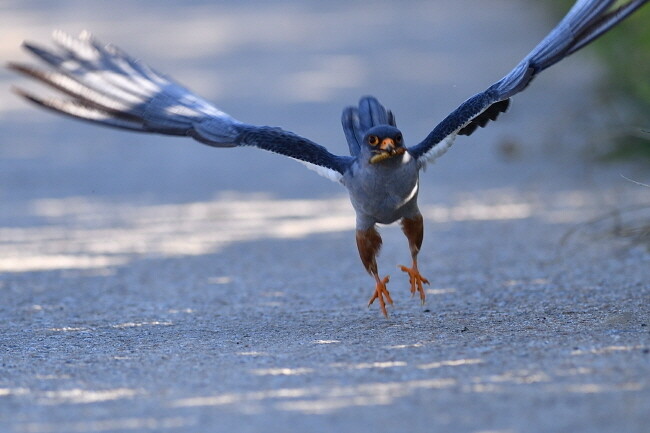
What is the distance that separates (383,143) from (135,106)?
169cm

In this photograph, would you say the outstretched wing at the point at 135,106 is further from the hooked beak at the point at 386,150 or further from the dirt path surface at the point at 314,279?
the dirt path surface at the point at 314,279

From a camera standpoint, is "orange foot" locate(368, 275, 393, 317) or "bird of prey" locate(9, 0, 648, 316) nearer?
"bird of prey" locate(9, 0, 648, 316)

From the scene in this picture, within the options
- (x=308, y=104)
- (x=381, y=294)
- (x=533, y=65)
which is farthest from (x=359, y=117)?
(x=308, y=104)

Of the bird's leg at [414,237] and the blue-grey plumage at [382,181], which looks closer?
the blue-grey plumage at [382,181]

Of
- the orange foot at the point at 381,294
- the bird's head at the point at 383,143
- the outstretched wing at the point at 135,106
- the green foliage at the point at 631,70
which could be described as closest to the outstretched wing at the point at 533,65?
the bird's head at the point at 383,143

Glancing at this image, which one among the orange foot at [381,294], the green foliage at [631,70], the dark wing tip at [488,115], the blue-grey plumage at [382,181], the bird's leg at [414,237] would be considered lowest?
the orange foot at [381,294]

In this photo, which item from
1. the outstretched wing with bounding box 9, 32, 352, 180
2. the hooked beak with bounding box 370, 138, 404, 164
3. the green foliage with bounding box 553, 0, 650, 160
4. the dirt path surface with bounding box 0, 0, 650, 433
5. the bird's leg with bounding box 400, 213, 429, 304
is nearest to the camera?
the dirt path surface with bounding box 0, 0, 650, 433

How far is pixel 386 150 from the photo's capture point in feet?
21.9

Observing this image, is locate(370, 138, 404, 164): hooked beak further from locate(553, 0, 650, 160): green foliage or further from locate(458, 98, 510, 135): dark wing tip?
locate(553, 0, 650, 160): green foliage

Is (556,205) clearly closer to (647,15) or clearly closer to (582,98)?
(647,15)

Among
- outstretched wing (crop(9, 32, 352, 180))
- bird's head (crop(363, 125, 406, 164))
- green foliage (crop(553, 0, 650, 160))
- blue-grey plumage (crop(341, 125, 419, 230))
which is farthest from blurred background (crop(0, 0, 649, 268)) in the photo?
bird's head (crop(363, 125, 406, 164))

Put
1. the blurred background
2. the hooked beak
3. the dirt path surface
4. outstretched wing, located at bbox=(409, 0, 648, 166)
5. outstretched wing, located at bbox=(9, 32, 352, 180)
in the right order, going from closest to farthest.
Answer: the dirt path surface
outstretched wing, located at bbox=(409, 0, 648, 166)
the hooked beak
outstretched wing, located at bbox=(9, 32, 352, 180)
the blurred background

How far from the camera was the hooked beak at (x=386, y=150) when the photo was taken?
6.69m

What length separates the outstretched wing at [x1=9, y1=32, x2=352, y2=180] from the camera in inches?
281
